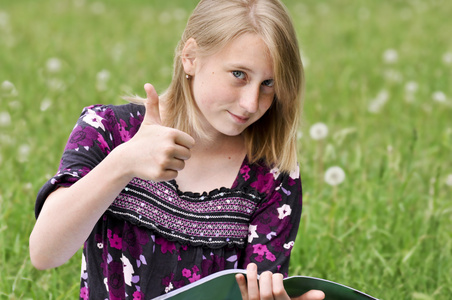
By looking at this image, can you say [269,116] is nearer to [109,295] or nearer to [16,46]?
[109,295]

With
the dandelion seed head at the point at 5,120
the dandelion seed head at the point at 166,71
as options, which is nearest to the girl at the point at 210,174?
the dandelion seed head at the point at 5,120

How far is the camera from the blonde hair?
1.28 m

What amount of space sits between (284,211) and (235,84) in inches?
12.1

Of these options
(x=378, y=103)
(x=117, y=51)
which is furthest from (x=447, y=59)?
(x=117, y=51)

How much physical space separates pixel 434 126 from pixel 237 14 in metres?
1.85

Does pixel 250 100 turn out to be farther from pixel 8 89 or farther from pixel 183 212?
pixel 8 89

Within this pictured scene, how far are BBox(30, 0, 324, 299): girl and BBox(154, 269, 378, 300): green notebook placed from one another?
2cm

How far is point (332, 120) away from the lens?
2947 mm

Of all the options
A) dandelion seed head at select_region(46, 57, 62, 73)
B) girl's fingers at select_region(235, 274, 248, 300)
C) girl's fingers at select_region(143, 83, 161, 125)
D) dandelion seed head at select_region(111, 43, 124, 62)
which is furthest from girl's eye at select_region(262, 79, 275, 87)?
dandelion seed head at select_region(111, 43, 124, 62)

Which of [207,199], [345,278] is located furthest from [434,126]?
[207,199]

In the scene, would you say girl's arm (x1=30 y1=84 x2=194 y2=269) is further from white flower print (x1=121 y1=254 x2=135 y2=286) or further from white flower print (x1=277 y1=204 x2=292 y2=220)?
white flower print (x1=277 y1=204 x2=292 y2=220)

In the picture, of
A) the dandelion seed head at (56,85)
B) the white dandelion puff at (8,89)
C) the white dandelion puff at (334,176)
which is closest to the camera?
the white dandelion puff at (8,89)

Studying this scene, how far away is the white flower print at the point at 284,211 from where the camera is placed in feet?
4.72

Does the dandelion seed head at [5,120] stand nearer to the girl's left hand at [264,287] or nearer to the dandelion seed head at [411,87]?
the girl's left hand at [264,287]
